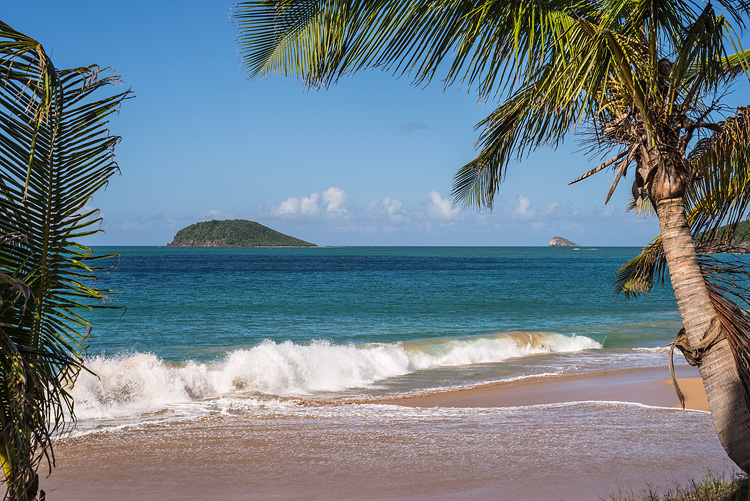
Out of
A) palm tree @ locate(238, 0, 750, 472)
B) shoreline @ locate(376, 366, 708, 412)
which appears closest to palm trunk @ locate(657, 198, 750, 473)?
palm tree @ locate(238, 0, 750, 472)

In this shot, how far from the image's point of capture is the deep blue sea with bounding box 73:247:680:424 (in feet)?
39.8

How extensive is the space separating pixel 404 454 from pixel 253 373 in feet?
22.3

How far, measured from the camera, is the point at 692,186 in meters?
4.80

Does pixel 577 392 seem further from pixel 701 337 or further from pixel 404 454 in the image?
pixel 701 337

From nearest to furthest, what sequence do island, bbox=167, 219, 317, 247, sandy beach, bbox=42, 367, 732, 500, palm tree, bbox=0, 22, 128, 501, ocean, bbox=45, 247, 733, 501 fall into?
palm tree, bbox=0, 22, 128, 501 < sandy beach, bbox=42, 367, 732, 500 < ocean, bbox=45, 247, 733, 501 < island, bbox=167, 219, 317, 247

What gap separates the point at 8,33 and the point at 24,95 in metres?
0.26

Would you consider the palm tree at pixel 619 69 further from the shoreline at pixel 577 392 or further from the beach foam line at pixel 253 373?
the beach foam line at pixel 253 373

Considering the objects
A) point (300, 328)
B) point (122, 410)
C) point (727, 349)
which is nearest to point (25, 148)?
point (727, 349)

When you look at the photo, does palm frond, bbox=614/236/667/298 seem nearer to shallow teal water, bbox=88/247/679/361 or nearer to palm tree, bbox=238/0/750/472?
palm tree, bbox=238/0/750/472

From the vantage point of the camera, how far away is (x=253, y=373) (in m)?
13.2

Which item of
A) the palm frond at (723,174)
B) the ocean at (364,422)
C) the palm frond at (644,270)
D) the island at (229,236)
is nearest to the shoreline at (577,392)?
the ocean at (364,422)

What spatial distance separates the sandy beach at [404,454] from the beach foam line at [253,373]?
7.77ft

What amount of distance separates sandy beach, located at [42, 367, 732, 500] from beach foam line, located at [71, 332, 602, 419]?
7.77 ft

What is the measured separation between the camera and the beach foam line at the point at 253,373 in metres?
11.1
